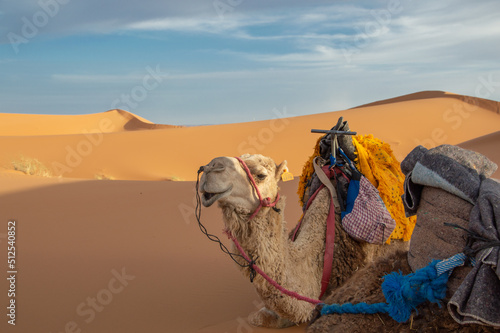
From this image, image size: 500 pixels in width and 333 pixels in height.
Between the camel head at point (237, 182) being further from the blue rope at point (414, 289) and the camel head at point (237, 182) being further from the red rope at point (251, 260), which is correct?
the blue rope at point (414, 289)

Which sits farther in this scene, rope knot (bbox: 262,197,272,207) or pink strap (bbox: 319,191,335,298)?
pink strap (bbox: 319,191,335,298)

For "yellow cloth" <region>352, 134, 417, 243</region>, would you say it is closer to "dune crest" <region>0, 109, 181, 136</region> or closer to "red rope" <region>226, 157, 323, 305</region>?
"red rope" <region>226, 157, 323, 305</region>

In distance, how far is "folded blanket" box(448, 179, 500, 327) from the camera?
1743 millimetres

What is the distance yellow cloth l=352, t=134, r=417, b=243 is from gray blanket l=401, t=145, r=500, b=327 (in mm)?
2876

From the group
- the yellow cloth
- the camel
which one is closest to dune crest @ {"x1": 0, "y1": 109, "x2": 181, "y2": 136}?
the yellow cloth

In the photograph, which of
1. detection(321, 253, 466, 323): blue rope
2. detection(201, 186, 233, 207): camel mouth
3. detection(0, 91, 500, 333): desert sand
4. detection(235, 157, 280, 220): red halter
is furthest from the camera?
detection(0, 91, 500, 333): desert sand

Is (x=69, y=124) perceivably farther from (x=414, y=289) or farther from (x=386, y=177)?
(x=414, y=289)

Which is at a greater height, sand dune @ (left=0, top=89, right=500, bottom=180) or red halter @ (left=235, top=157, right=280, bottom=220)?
sand dune @ (left=0, top=89, right=500, bottom=180)

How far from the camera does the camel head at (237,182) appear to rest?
353 centimetres

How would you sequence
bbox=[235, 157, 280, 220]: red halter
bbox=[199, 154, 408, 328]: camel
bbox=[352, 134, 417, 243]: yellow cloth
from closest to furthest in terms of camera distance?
bbox=[199, 154, 408, 328]: camel, bbox=[235, 157, 280, 220]: red halter, bbox=[352, 134, 417, 243]: yellow cloth

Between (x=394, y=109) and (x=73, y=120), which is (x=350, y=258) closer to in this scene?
(x=394, y=109)

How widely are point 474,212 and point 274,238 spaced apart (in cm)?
229

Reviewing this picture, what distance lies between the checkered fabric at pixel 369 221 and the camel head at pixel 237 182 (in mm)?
1029

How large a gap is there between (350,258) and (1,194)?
32.8ft
